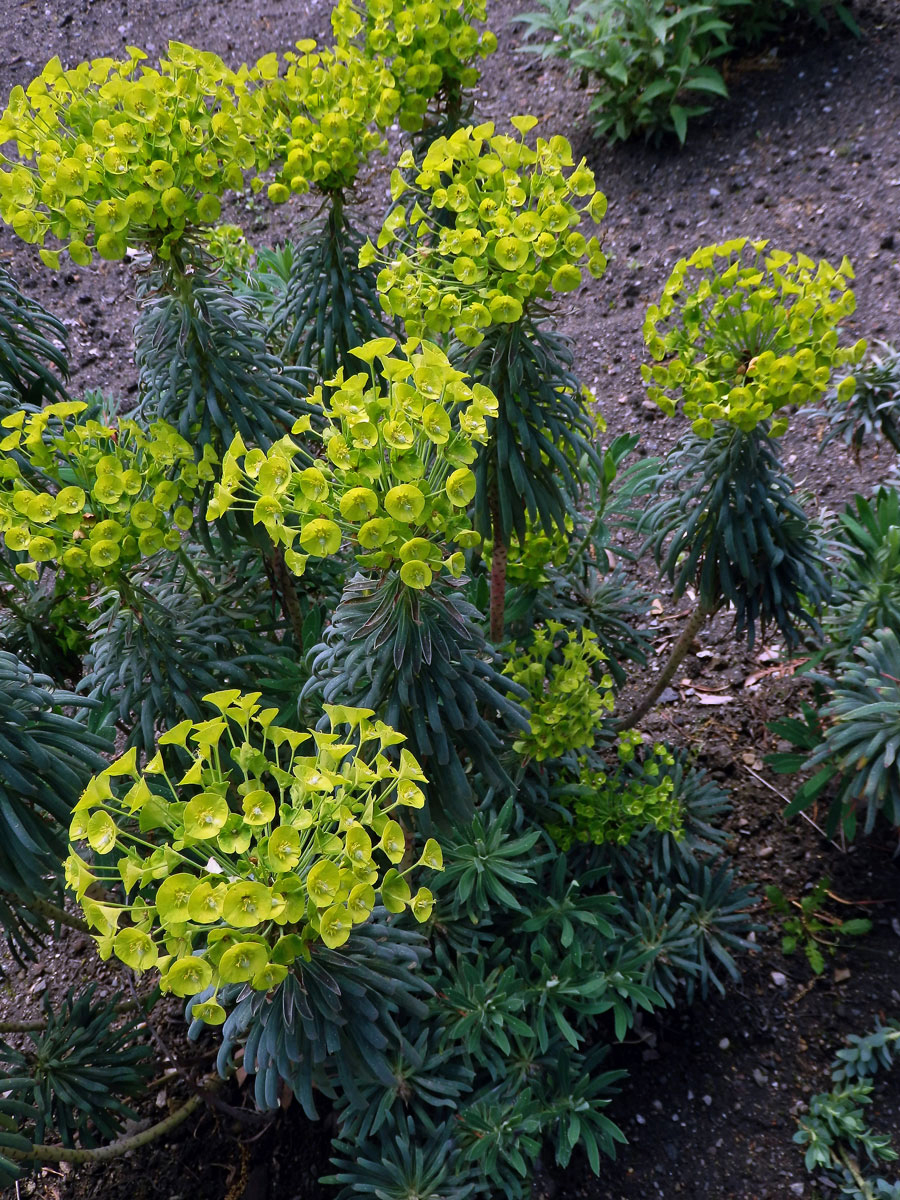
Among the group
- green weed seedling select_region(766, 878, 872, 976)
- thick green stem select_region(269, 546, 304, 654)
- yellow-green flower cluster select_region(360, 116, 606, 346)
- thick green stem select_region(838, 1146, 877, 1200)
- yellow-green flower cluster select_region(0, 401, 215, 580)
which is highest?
yellow-green flower cluster select_region(360, 116, 606, 346)

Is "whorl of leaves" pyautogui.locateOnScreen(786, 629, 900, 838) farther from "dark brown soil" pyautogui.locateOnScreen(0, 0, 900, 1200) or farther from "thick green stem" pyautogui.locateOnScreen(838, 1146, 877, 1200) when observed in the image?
"thick green stem" pyautogui.locateOnScreen(838, 1146, 877, 1200)

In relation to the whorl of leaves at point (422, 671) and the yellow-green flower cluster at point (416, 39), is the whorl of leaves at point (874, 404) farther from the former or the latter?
the whorl of leaves at point (422, 671)

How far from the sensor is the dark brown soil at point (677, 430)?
284 cm

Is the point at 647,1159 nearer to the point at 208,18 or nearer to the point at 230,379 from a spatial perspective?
the point at 230,379

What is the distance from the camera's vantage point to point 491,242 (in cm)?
214

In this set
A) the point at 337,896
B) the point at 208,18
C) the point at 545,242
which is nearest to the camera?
the point at 337,896

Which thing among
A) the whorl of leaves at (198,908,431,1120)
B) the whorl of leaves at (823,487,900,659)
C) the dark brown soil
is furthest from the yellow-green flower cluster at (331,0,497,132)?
the whorl of leaves at (198,908,431,1120)

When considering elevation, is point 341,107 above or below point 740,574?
above

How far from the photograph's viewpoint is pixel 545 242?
2.10 m

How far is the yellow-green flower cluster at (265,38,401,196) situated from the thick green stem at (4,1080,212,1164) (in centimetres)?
247

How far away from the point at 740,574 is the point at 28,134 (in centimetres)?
219

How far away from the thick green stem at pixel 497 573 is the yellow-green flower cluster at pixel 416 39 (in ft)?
3.93

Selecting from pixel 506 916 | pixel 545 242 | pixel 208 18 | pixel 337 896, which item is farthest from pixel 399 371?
pixel 208 18

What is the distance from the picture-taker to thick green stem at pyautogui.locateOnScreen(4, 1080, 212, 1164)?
7.39 ft
